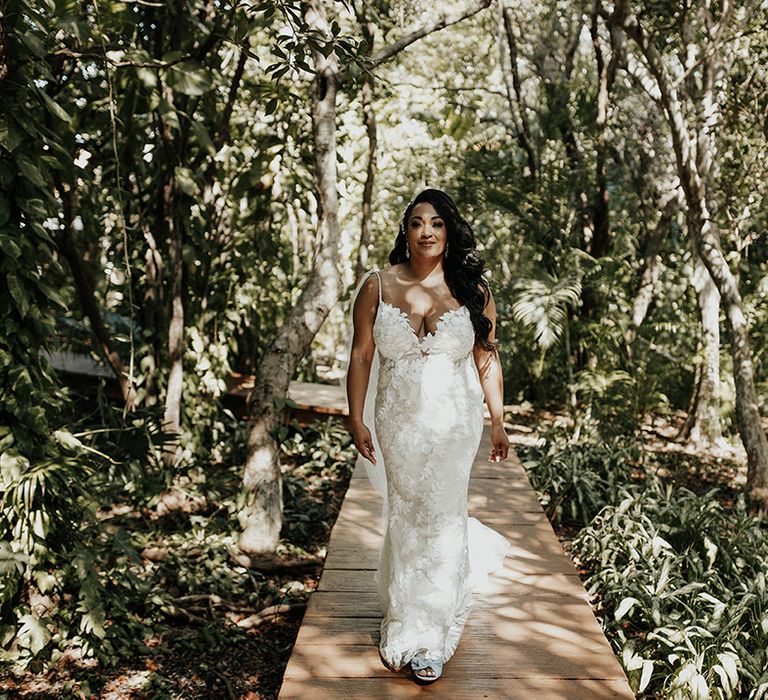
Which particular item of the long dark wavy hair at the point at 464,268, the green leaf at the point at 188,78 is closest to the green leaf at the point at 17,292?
the green leaf at the point at 188,78

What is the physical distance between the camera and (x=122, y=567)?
14.1 feet

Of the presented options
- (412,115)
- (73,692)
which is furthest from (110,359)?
(412,115)

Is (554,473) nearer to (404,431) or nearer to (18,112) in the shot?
(404,431)

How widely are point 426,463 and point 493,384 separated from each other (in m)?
0.60

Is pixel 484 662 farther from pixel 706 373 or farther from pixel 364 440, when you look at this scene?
pixel 706 373

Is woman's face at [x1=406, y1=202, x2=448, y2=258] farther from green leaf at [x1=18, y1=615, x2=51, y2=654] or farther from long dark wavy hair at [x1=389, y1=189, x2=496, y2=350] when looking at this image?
green leaf at [x1=18, y1=615, x2=51, y2=654]

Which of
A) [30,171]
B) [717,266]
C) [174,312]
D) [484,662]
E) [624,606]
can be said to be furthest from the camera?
[717,266]

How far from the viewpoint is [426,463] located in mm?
3295

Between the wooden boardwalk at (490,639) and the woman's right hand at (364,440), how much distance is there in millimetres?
774

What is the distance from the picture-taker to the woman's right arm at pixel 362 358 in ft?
11.3

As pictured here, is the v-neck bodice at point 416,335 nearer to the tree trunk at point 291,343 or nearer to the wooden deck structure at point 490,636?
the wooden deck structure at point 490,636

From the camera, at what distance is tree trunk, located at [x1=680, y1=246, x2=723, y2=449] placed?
8.36 meters

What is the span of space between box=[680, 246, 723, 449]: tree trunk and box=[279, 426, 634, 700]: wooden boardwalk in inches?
179

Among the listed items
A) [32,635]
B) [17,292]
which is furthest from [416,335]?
[32,635]
